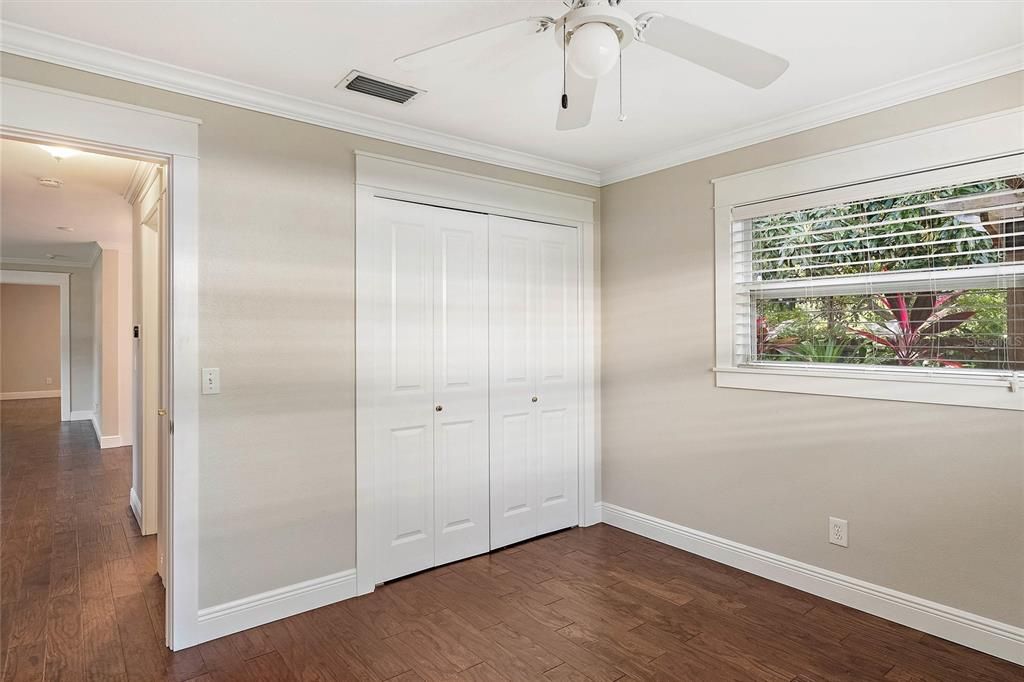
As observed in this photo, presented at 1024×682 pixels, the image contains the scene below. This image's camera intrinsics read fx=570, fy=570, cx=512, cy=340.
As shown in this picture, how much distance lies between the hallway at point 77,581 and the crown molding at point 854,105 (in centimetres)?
353

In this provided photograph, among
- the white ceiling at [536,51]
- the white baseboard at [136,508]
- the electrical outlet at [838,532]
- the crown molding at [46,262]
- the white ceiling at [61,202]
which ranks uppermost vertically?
the crown molding at [46,262]

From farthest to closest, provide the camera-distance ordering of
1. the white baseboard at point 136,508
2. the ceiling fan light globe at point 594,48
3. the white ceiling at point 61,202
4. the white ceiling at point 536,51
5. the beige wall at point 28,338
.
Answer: the beige wall at point 28,338 → the white baseboard at point 136,508 → the white ceiling at point 61,202 → the white ceiling at point 536,51 → the ceiling fan light globe at point 594,48

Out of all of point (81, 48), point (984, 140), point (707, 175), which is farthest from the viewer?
point (707, 175)

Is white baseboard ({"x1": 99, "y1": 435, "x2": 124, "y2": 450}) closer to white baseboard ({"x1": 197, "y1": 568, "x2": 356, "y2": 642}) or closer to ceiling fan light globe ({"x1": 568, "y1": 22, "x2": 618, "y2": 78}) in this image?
white baseboard ({"x1": 197, "y1": 568, "x2": 356, "y2": 642})

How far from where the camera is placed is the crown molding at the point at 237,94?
83.6 inches

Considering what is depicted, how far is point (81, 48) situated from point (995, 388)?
12.6 feet

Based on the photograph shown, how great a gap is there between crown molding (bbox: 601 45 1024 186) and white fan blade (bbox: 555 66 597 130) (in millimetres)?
1476

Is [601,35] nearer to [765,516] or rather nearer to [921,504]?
[921,504]

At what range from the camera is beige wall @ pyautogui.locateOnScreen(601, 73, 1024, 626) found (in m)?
2.36

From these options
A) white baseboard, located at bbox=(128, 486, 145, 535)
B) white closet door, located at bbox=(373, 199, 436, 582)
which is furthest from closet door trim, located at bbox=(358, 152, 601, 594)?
white baseboard, located at bbox=(128, 486, 145, 535)

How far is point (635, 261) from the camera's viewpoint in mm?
3770

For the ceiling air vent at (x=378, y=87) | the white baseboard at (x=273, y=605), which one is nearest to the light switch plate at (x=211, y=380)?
the white baseboard at (x=273, y=605)

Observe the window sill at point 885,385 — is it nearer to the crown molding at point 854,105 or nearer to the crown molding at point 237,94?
the crown molding at point 854,105

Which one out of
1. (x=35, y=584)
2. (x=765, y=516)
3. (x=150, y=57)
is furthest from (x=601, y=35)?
(x=35, y=584)
